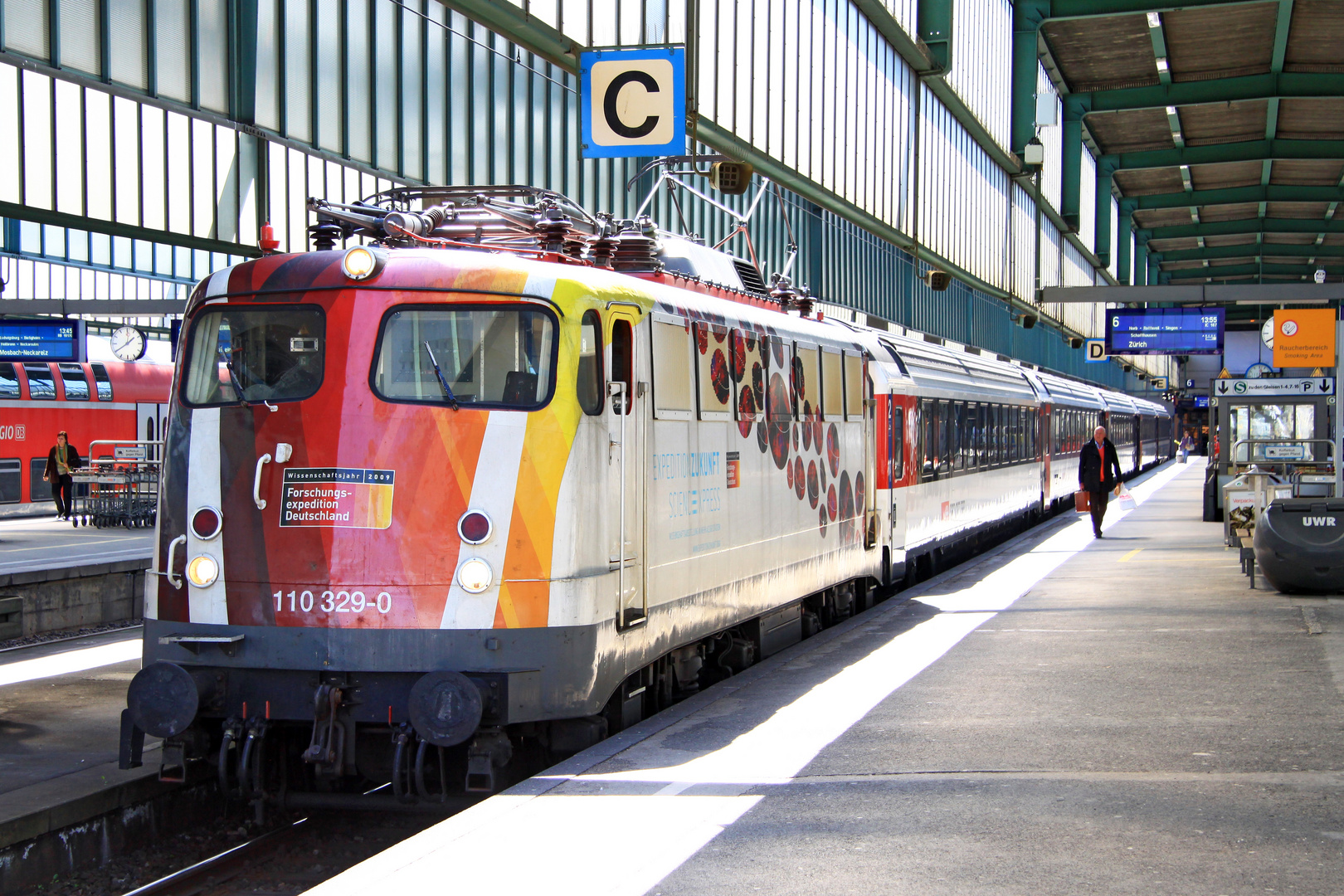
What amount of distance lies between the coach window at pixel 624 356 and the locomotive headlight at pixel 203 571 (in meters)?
2.18

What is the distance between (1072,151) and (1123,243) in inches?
947

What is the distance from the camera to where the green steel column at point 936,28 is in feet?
133

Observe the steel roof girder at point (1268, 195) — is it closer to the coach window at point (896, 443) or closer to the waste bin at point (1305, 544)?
the coach window at point (896, 443)

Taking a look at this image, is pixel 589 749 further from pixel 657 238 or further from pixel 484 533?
pixel 657 238

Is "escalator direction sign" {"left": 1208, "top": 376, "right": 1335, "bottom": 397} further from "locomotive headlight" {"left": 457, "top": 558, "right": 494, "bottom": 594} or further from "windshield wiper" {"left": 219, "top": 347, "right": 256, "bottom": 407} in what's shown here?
"windshield wiper" {"left": 219, "top": 347, "right": 256, "bottom": 407}

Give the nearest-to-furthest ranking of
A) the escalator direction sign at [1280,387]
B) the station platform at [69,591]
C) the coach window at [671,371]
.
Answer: the coach window at [671,371]
the station platform at [69,591]
the escalator direction sign at [1280,387]

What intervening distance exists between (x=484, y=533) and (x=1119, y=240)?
3050 inches

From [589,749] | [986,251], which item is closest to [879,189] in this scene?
[986,251]

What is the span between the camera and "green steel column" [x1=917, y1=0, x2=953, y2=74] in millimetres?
40625

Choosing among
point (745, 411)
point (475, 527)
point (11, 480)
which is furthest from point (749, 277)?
point (11, 480)

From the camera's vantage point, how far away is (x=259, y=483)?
275 inches

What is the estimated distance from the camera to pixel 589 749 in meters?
7.24

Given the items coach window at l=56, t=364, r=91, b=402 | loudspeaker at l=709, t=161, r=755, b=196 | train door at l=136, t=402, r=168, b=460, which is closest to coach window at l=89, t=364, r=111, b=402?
coach window at l=56, t=364, r=91, b=402

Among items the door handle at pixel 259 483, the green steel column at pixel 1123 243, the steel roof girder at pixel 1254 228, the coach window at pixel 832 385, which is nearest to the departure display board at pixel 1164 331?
the coach window at pixel 832 385
